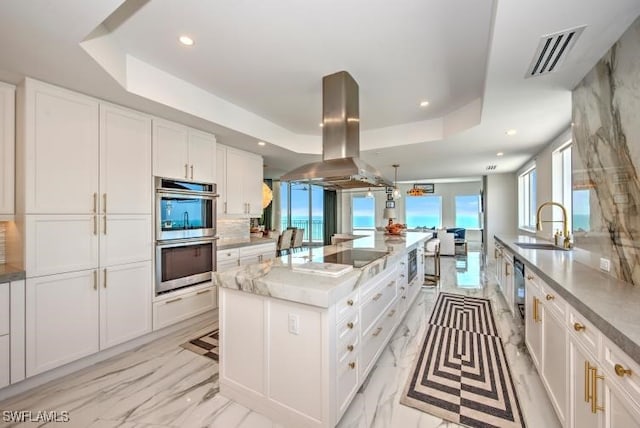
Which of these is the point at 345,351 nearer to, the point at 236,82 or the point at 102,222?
the point at 102,222

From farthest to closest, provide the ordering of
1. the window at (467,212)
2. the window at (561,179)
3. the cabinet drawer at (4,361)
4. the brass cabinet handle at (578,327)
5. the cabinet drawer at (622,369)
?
the window at (467,212)
the window at (561,179)
the cabinet drawer at (4,361)
the brass cabinet handle at (578,327)
the cabinet drawer at (622,369)

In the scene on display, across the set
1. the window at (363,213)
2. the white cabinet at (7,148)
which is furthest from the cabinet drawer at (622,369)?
the window at (363,213)

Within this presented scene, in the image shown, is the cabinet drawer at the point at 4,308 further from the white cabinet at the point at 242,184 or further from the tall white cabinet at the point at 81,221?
the white cabinet at the point at 242,184

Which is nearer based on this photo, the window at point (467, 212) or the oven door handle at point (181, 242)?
the oven door handle at point (181, 242)

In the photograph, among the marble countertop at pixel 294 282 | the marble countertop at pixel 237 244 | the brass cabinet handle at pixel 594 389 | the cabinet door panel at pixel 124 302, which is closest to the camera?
the brass cabinet handle at pixel 594 389

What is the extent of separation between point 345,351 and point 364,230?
10566 millimetres

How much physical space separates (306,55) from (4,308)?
2971 millimetres

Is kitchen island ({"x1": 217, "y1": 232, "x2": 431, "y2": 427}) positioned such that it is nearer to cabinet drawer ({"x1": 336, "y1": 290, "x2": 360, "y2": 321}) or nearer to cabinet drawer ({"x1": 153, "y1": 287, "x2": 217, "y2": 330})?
cabinet drawer ({"x1": 336, "y1": 290, "x2": 360, "y2": 321})

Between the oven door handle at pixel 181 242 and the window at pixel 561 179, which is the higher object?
the window at pixel 561 179

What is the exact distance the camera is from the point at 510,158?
5242 millimetres

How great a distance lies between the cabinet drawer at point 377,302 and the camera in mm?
2014

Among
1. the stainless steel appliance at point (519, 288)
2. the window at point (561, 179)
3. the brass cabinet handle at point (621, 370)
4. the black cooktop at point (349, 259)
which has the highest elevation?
the window at point (561, 179)

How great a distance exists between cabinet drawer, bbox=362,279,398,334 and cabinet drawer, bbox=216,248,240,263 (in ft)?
7.34

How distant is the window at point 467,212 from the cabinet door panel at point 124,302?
11305 mm
